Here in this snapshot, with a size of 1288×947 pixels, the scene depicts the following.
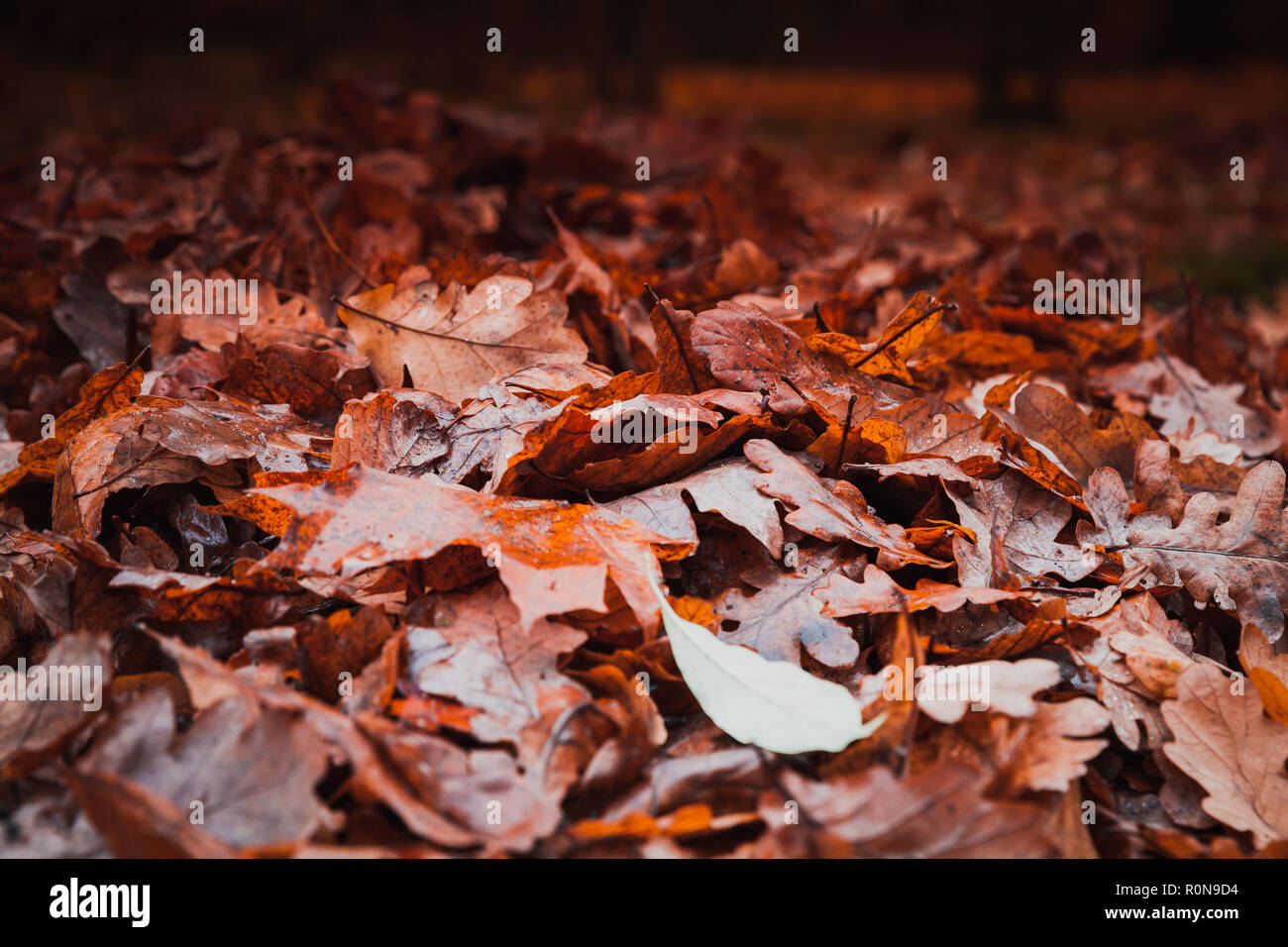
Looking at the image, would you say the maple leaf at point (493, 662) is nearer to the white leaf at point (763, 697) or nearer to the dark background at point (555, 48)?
the white leaf at point (763, 697)

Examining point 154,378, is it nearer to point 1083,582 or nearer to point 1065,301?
point 1083,582

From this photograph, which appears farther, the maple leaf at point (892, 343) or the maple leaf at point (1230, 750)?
the maple leaf at point (892, 343)

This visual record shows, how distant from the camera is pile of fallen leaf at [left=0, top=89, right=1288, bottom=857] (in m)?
0.76

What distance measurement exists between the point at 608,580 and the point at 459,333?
521 millimetres

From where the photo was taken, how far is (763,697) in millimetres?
845

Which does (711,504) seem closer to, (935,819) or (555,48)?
(935,819)

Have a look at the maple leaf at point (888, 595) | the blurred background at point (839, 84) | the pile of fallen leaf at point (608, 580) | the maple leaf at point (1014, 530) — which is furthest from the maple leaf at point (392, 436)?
the blurred background at point (839, 84)

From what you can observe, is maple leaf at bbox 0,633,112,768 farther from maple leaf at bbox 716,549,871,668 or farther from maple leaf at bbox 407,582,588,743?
maple leaf at bbox 716,549,871,668

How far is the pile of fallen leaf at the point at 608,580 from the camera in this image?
0.76m

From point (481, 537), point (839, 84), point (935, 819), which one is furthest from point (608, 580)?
point (839, 84)

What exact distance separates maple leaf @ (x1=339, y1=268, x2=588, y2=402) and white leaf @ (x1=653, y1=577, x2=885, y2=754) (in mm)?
493

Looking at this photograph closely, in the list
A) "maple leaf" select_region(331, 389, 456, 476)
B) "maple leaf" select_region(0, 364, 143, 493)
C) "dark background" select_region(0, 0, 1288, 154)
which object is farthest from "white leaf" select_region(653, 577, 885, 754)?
"dark background" select_region(0, 0, 1288, 154)

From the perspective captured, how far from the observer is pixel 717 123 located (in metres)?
3.31
